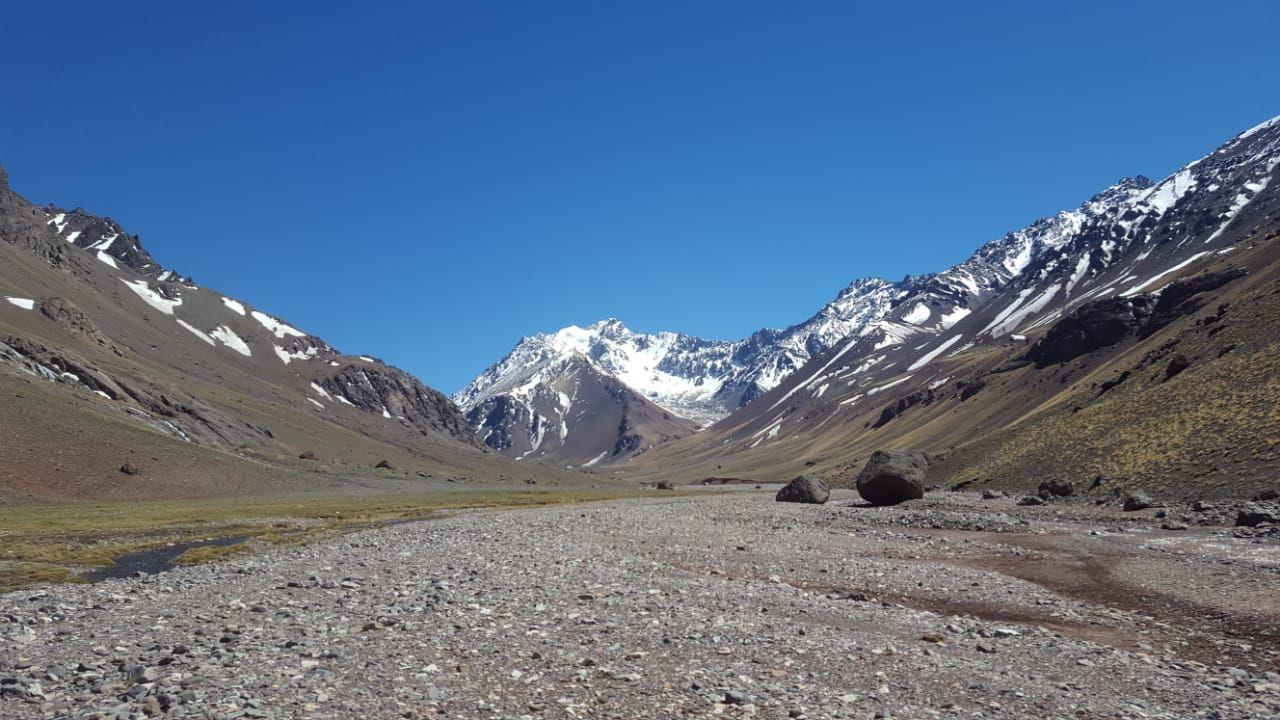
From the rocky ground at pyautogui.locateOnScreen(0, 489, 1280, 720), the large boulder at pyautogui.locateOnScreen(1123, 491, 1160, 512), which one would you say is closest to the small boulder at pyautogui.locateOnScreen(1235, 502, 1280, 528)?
the rocky ground at pyautogui.locateOnScreen(0, 489, 1280, 720)

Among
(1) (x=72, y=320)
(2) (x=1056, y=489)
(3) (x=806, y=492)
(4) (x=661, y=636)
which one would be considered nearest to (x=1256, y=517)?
(2) (x=1056, y=489)

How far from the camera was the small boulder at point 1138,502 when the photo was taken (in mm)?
58094

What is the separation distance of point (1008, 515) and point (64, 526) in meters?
75.8

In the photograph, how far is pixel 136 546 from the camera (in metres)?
47.8

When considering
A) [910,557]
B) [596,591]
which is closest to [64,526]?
[596,591]

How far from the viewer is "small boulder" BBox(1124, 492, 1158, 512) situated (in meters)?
58.1

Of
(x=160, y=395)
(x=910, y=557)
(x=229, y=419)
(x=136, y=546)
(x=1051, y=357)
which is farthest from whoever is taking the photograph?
(x=1051, y=357)

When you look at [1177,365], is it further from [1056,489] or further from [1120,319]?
[1120,319]

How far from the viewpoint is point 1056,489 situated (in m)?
74.5

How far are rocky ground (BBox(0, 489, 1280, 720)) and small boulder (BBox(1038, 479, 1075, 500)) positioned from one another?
116 ft

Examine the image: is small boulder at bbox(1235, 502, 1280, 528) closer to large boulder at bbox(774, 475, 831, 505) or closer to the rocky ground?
the rocky ground

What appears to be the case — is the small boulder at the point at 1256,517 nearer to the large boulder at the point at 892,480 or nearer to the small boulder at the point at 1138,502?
the small boulder at the point at 1138,502

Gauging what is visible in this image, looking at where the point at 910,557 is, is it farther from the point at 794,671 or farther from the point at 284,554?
the point at 284,554

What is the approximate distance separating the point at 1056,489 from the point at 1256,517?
3038 cm
